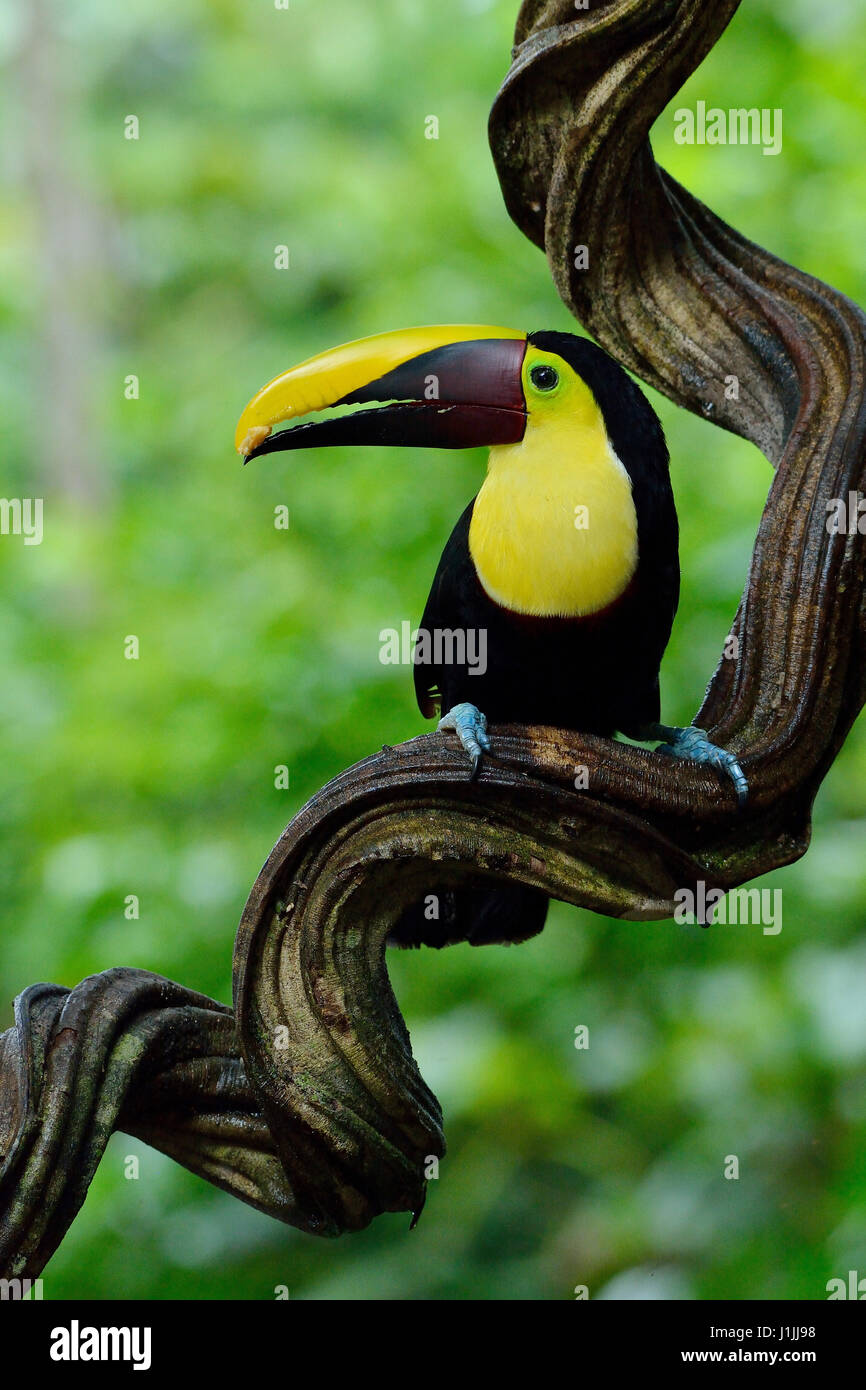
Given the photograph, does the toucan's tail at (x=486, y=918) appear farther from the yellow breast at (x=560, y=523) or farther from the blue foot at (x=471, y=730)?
the yellow breast at (x=560, y=523)

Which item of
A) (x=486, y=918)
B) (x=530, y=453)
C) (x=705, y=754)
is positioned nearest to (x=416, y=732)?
(x=486, y=918)

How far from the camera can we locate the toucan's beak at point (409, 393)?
2.13 m

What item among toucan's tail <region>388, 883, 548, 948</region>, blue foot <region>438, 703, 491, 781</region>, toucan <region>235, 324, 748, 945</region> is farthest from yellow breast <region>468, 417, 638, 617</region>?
toucan's tail <region>388, 883, 548, 948</region>

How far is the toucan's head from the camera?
6.98 ft

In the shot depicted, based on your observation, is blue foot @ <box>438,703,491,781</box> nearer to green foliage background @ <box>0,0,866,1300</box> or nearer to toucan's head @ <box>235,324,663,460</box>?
toucan's head @ <box>235,324,663,460</box>

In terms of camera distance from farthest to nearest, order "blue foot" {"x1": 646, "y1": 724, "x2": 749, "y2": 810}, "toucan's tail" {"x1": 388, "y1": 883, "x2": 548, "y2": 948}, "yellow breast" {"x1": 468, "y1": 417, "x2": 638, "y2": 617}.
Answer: "toucan's tail" {"x1": 388, "y1": 883, "x2": 548, "y2": 948}
"yellow breast" {"x1": 468, "y1": 417, "x2": 638, "y2": 617}
"blue foot" {"x1": 646, "y1": 724, "x2": 749, "y2": 810}

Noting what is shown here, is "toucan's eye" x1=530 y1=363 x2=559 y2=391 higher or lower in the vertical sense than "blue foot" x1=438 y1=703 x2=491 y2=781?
higher

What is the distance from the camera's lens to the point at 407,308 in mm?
4113

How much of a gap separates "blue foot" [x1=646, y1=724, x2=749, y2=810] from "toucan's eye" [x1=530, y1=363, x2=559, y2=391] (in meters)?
0.57

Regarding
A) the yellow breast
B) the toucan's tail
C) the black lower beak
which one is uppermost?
the black lower beak

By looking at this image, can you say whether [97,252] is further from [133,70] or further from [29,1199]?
[29,1199]

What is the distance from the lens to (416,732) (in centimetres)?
332

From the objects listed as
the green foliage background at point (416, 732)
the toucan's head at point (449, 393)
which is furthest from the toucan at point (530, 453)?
the green foliage background at point (416, 732)

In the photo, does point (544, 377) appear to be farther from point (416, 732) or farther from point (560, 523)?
point (416, 732)
